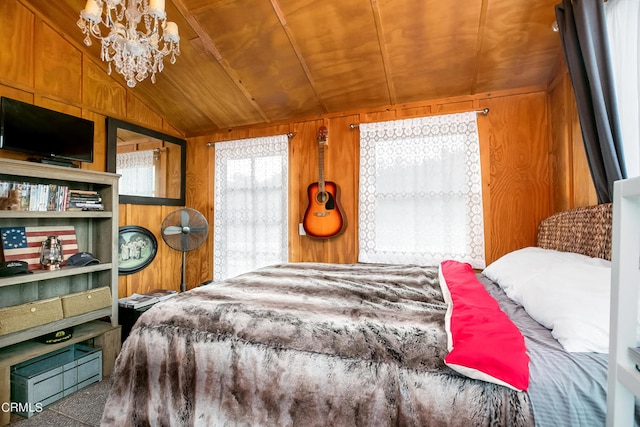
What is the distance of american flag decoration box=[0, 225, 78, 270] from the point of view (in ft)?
6.37

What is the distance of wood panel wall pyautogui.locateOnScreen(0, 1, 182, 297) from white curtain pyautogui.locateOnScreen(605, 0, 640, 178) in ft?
12.4

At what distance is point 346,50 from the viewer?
2393 mm

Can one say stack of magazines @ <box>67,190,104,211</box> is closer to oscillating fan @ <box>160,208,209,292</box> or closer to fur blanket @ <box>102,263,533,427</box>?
oscillating fan @ <box>160,208,209,292</box>

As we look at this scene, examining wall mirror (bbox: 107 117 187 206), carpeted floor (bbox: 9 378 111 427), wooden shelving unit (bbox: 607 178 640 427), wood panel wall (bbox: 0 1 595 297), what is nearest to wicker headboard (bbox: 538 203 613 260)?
wood panel wall (bbox: 0 1 595 297)

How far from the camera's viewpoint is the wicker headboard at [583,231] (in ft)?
4.43

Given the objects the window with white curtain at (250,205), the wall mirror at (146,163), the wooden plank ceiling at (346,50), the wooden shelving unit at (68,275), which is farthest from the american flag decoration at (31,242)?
the wooden plank ceiling at (346,50)

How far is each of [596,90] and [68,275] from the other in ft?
11.7

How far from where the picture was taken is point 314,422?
0.92 meters

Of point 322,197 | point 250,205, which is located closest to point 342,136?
point 322,197

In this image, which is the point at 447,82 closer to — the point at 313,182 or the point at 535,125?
the point at 535,125

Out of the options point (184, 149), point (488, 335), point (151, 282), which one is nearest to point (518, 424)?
point (488, 335)

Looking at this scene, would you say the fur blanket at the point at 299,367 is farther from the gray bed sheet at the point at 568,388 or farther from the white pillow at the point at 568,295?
the white pillow at the point at 568,295

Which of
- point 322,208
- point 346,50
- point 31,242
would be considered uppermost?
point 346,50

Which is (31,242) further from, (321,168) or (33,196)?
(321,168)
